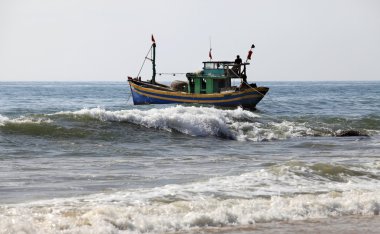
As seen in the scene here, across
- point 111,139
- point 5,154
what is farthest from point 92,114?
point 5,154

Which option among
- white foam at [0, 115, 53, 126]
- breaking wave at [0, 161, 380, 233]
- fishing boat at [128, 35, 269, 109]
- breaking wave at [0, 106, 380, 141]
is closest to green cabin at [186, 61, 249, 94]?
fishing boat at [128, 35, 269, 109]

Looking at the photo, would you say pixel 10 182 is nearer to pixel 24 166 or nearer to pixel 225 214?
pixel 24 166

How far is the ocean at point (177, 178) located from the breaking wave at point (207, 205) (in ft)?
0.06

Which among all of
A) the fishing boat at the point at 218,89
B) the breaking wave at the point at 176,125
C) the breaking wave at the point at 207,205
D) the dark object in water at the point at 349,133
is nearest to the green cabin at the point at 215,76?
the fishing boat at the point at 218,89

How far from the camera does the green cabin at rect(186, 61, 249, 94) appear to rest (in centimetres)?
3588

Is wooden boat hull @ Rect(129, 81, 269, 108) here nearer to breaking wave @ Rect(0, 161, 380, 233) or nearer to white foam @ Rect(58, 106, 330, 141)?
white foam @ Rect(58, 106, 330, 141)

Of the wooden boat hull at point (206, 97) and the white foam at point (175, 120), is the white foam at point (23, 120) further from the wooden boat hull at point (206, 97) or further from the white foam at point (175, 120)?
the wooden boat hull at point (206, 97)

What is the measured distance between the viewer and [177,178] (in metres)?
12.3

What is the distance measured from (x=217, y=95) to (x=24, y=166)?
22335mm

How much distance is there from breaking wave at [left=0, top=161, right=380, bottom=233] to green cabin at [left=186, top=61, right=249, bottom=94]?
2358 cm

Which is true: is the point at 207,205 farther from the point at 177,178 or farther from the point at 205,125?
the point at 205,125

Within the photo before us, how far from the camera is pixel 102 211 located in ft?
28.2

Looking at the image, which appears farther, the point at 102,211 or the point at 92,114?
the point at 92,114

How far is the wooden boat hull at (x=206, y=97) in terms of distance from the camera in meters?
35.6
